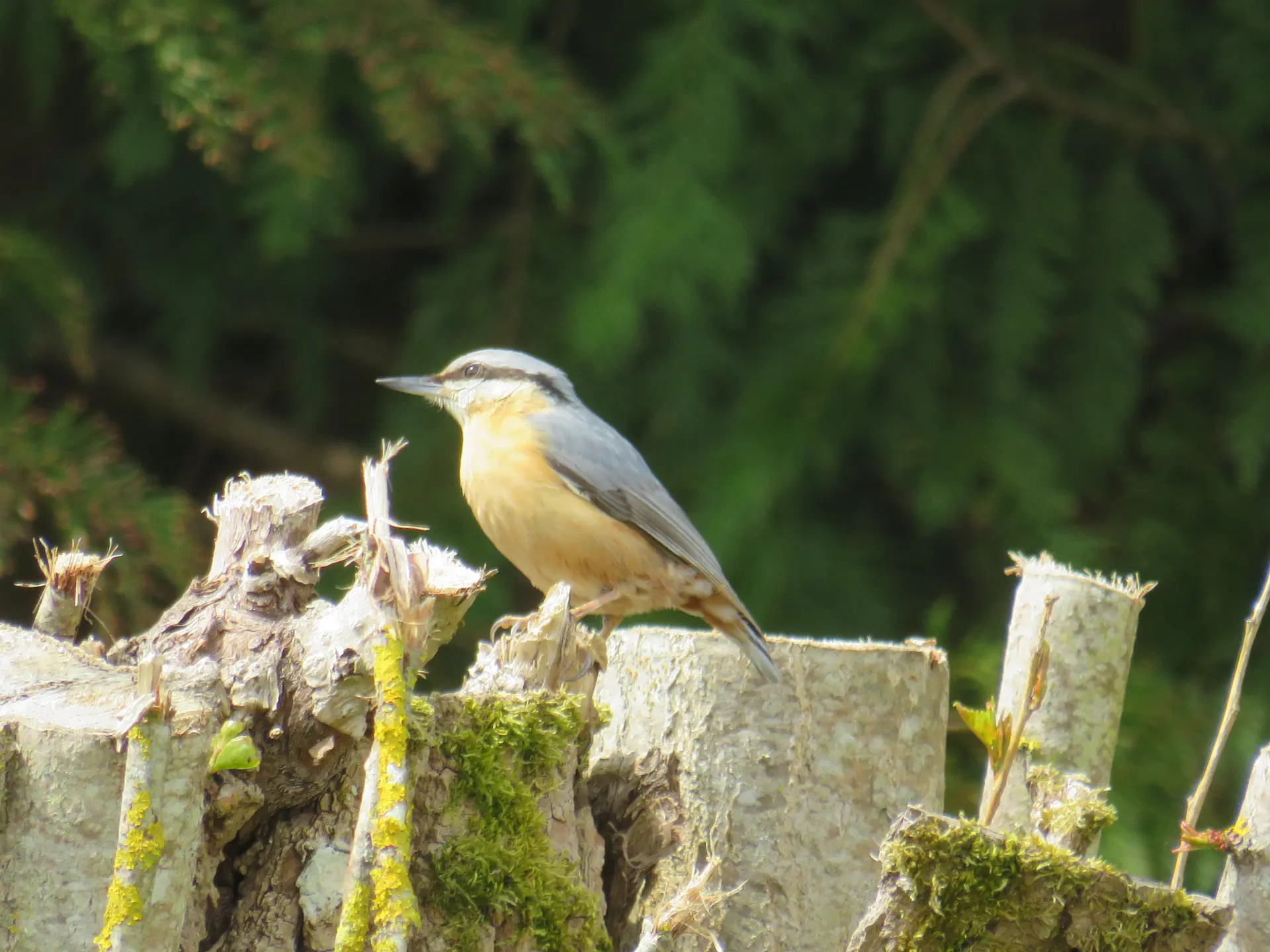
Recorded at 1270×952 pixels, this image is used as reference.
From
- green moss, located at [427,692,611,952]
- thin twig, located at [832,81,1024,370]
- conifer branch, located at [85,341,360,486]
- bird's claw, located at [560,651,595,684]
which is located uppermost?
thin twig, located at [832,81,1024,370]

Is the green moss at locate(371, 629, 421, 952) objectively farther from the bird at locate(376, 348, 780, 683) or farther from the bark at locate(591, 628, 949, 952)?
the bird at locate(376, 348, 780, 683)

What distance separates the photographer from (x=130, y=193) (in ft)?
13.3

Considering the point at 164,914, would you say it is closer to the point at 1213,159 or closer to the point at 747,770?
the point at 747,770

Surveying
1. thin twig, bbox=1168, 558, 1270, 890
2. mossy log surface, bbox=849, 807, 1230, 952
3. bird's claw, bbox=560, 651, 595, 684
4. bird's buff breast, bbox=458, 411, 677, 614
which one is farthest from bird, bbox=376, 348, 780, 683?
mossy log surface, bbox=849, 807, 1230, 952

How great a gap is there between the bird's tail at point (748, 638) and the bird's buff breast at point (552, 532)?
0.27 m

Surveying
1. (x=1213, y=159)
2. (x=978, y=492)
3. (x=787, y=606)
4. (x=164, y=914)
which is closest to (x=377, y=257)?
(x=787, y=606)

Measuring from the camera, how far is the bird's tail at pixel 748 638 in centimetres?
215

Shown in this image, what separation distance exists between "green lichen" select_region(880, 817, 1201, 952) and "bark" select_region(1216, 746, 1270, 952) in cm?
17

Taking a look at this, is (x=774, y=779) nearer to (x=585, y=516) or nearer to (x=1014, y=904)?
(x=1014, y=904)

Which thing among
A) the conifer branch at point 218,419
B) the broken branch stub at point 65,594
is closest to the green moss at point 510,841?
the broken branch stub at point 65,594

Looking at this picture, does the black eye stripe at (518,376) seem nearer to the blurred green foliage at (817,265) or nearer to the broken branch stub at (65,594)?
the blurred green foliage at (817,265)

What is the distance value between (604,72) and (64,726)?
310 cm

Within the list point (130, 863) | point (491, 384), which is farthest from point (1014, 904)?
point (491, 384)

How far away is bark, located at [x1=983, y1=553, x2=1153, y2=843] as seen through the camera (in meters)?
2.10
